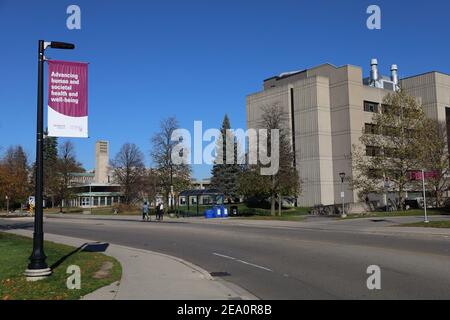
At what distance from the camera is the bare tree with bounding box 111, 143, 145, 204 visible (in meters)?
77.7

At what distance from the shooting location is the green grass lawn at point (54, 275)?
9242 mm

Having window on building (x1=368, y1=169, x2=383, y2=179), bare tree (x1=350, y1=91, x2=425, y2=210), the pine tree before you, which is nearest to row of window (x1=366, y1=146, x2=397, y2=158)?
bare tree (x1=350, y1=91, x2=425, y2=210)

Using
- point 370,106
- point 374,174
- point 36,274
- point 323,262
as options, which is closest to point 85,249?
point 36,274

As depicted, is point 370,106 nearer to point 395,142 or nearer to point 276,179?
point 395,142

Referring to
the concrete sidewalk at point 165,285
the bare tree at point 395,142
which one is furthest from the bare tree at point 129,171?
the concrete sidewalk at point 165,285

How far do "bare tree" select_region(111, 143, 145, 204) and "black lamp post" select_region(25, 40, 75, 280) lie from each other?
216ft

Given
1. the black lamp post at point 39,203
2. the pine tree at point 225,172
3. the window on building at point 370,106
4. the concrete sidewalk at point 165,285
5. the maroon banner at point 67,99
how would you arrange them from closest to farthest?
1. the concrete sidewalk at point 165,285
2. the black lamp post at point 39,203
3. the maroon banner at point 67,99
4. the window on building at point 370,106
5. the pine tree at point 225,172

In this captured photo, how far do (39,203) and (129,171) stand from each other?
69.1 metres

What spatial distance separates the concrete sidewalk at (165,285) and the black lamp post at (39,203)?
1.85m

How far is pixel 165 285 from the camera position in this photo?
10.3m

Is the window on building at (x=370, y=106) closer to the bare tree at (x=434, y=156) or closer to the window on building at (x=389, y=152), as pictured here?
the bare tree at (x=434, y=156)

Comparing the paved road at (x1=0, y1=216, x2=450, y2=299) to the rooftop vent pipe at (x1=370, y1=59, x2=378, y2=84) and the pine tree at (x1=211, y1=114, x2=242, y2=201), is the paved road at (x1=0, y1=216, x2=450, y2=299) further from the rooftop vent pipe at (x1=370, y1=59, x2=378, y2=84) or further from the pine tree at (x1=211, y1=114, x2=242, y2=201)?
the rooftop vent pipe at (x1=370, y1=59, x2=378, y2=84)

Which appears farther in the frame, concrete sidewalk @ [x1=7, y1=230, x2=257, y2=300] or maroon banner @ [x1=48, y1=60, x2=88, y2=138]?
maroon banner @ [x1=48, y1=60, x2=88, y2=138]
